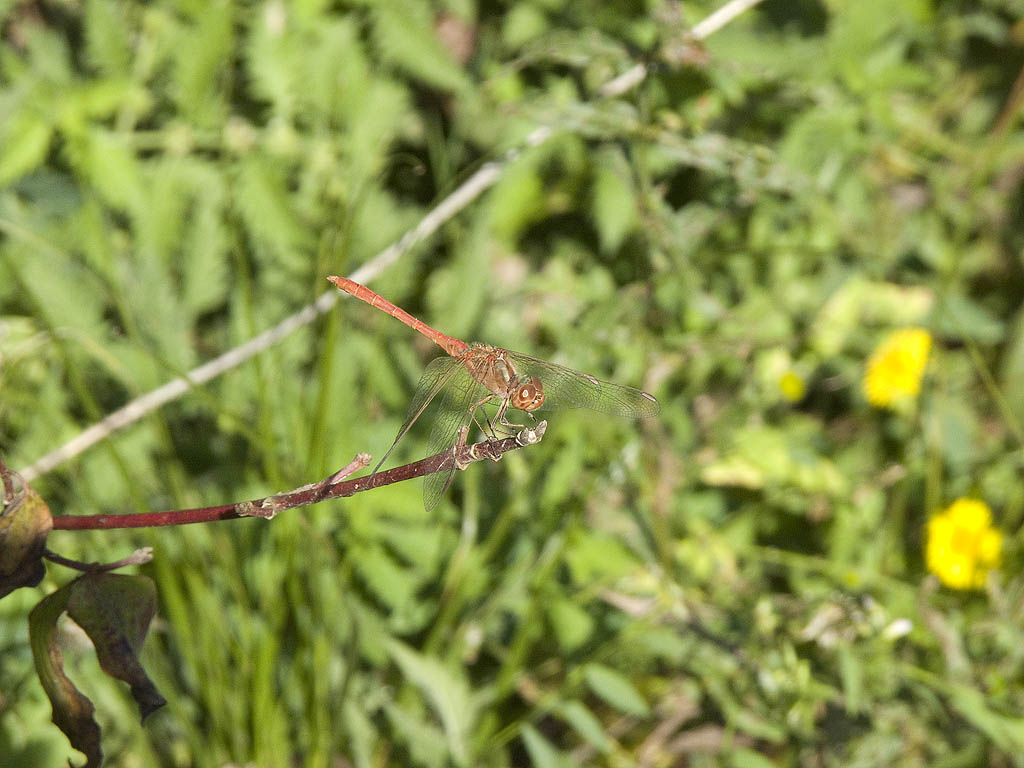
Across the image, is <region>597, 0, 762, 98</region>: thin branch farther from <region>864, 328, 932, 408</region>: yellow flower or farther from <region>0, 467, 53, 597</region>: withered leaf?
<region>0, 467, 53, 597</region>: withered leaf

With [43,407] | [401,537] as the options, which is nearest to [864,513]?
[401,537]

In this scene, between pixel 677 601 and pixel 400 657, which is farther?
pixel 677 601

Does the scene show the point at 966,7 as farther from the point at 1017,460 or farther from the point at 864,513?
the point at 864,513

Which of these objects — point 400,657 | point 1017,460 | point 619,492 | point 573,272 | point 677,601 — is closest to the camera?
point 400,657

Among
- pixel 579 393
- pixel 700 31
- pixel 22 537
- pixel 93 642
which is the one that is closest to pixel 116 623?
pixel 93 642

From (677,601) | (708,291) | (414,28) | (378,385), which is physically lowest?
(677,601)

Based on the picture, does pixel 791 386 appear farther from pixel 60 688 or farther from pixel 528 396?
pixel 60 688

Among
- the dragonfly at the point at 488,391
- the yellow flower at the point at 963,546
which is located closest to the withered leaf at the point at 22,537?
the dragonfly at the point at 488,391
